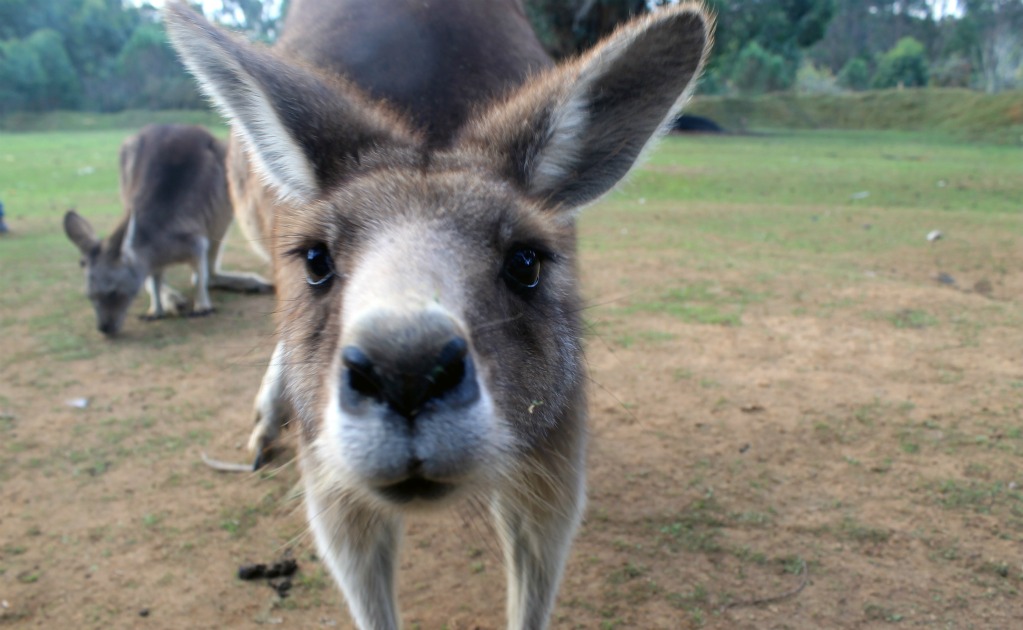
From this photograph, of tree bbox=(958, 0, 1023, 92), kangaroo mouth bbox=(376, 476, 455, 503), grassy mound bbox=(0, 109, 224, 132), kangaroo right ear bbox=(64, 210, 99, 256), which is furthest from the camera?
tree bbox=(958, 0, 1023, 92)

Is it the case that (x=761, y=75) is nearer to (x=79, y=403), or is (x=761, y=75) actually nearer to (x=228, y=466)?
(x=79, y=403)

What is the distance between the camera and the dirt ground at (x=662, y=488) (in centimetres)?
326

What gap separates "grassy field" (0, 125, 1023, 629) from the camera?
3281mm

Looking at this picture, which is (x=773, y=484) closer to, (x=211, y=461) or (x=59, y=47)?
(x=211, y=461)

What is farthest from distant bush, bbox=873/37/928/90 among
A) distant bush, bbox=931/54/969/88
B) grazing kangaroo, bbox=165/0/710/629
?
grazing kangaroo, bbox=165/0/710/629

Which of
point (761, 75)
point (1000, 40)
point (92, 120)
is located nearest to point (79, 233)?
point (92, 120)

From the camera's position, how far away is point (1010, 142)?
25938mm

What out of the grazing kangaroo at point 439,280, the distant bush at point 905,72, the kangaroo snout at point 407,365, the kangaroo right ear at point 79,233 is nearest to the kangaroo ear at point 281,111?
the grazing kangaroo at point 439,280

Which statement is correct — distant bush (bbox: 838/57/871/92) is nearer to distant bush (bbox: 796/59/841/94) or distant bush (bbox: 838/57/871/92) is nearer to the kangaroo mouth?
distant bush (bbox: 796/59/841/94)

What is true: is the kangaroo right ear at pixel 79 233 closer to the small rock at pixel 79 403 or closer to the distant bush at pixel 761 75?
the small rock at pixel 79 403

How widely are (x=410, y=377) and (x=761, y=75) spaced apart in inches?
2131

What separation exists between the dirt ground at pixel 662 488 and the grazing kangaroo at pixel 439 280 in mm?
367

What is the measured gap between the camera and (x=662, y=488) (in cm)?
407

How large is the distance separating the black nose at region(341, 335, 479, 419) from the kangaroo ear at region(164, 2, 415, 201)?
116 cm
